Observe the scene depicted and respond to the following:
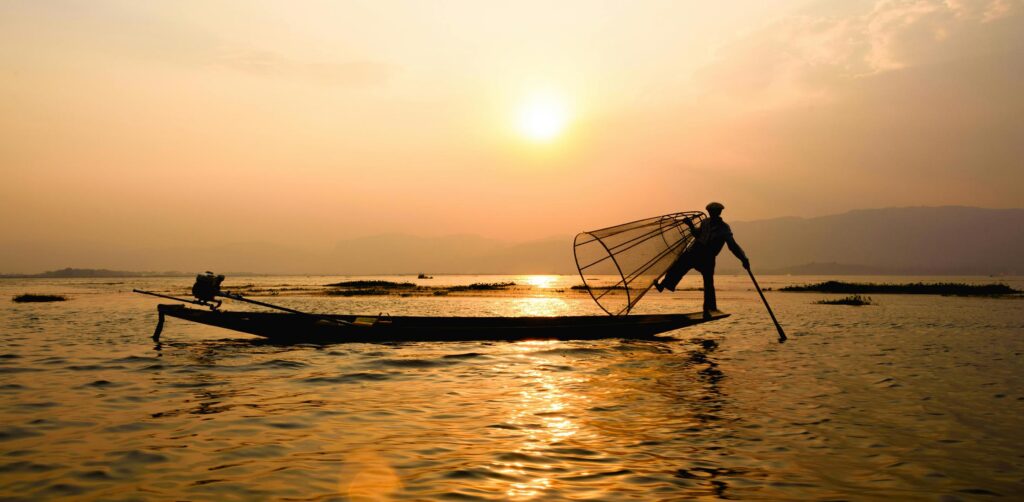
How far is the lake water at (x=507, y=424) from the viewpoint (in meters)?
6.10

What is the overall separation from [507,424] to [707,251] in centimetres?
1357

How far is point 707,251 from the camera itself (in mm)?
20328

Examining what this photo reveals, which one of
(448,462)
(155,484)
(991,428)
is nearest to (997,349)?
(991,428)

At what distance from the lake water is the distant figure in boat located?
3.21 metres

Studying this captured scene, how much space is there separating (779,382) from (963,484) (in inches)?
246

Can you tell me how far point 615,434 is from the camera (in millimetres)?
8109

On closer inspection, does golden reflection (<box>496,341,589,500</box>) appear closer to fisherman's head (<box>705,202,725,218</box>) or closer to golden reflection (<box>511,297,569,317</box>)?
fisherman's head (<box>705,202,725,218</box>)

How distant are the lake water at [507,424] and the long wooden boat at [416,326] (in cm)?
111

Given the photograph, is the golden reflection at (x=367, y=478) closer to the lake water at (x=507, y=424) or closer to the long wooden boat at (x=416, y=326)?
the lake water at (x=507, y=424)

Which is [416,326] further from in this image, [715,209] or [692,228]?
[715,209]

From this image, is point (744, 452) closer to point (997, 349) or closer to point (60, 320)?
point (997, 349)

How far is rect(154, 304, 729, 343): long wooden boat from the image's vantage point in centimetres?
1831

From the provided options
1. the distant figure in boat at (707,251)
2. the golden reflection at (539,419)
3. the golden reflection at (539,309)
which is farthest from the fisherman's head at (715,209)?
the golden reflection at (539,309)

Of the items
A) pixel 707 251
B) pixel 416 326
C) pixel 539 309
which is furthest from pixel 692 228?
pixel 539 309
